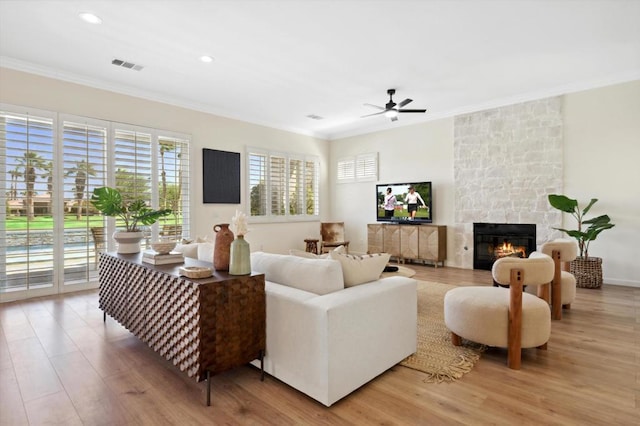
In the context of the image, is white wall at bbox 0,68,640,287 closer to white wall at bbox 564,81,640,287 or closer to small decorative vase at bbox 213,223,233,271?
white wall at bbox 564,81,640,287

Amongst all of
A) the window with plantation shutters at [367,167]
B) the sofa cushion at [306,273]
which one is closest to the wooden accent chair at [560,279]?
the sofa cushion at [306,273]

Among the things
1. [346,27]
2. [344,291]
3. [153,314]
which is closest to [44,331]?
[153,314]

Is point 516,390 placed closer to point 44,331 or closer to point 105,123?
point 44,331

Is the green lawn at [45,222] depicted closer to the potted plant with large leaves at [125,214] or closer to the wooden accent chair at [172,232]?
the wooden accent chair at [172,232]

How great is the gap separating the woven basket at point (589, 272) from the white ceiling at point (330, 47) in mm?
2682

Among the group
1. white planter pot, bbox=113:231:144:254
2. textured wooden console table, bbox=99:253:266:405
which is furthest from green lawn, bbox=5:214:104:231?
textured wooden console table, bbox=99:253:266:405

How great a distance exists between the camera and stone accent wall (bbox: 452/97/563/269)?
A: 5383 mm

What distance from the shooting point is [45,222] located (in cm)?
437

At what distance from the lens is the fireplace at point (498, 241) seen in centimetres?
562

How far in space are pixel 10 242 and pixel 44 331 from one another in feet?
5.88

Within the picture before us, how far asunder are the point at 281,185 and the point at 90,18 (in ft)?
15.1

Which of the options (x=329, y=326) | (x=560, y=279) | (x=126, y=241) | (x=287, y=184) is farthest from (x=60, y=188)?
(x=560, y=279)

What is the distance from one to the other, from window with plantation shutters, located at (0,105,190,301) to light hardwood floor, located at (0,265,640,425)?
1708 mm

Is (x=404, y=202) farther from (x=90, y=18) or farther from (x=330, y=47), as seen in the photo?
(x=90, y=18)
